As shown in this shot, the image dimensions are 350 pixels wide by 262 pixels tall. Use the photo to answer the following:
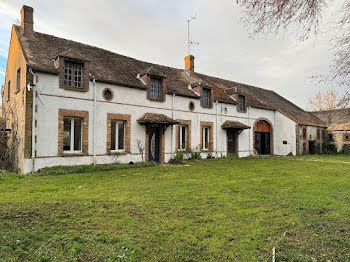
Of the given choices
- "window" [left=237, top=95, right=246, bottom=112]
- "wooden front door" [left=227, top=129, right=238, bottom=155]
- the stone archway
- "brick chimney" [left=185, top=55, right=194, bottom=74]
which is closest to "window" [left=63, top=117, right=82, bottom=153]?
"brick chimney" [left=185, top=55, right=194, bottom=74]

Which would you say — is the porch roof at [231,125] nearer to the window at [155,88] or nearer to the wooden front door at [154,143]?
the wooden front door at [154,143]

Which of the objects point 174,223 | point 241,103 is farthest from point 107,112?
point 241,103

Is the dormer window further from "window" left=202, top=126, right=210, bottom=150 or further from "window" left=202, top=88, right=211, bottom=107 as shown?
"window" left=202, top=126, right=210, bottom=150

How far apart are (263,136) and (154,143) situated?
1252 cm

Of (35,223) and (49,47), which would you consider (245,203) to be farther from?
(49,47)

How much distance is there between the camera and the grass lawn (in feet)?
10.7

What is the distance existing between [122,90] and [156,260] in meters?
11.6

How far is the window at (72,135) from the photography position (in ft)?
38.6

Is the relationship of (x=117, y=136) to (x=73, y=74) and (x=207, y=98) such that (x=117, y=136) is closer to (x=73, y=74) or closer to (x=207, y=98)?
(x=73, y=74)

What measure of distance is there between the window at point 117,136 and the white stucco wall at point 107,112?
53 cm

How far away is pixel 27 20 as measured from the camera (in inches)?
527

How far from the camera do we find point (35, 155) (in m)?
10.7

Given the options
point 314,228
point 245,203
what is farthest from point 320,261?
point 245,203

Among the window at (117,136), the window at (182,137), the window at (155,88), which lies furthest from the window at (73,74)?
the window at (182,137)
